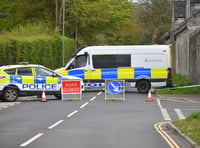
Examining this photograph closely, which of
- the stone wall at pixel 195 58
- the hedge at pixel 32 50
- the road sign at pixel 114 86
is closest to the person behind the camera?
the road sign at pixel 114 86

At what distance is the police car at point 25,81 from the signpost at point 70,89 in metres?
0.44

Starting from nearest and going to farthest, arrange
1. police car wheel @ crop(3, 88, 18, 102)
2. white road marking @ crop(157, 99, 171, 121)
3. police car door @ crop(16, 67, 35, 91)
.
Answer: white road marking @ crop(157, 99, 171, 121), police car wheel @ crop(3, 88, 18, 102), police car door @ crop(16, 67, 35, 91)

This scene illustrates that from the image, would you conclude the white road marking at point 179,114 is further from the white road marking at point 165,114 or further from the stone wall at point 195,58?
the stone wall at point 195,58

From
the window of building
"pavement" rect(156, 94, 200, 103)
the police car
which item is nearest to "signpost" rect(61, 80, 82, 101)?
the police car

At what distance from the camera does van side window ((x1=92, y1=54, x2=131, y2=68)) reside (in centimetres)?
2908

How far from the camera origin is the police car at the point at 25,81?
23062 millimetres

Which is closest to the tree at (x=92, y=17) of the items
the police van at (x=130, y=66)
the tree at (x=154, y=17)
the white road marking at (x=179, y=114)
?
the tree at (x=154, y=17)

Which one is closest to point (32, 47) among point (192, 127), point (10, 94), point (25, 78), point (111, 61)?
point (111, 61)

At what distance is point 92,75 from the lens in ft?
96.8

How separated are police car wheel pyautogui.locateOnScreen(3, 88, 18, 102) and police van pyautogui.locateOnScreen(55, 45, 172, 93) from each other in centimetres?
702

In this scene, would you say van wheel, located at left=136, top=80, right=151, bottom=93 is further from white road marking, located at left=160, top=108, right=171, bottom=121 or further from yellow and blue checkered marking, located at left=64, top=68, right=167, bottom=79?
white road marking, located at left=160, top=108, right=171, bottom=121

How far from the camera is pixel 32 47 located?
37500mm

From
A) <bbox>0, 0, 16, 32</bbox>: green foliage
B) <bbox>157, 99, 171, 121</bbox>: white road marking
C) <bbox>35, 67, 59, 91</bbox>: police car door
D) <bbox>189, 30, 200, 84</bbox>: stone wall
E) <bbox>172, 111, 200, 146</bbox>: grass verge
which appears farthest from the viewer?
<bbox>0, 0, 16, 32</bbox>: green foliage

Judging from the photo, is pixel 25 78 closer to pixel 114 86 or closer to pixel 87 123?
pixel 114 86
